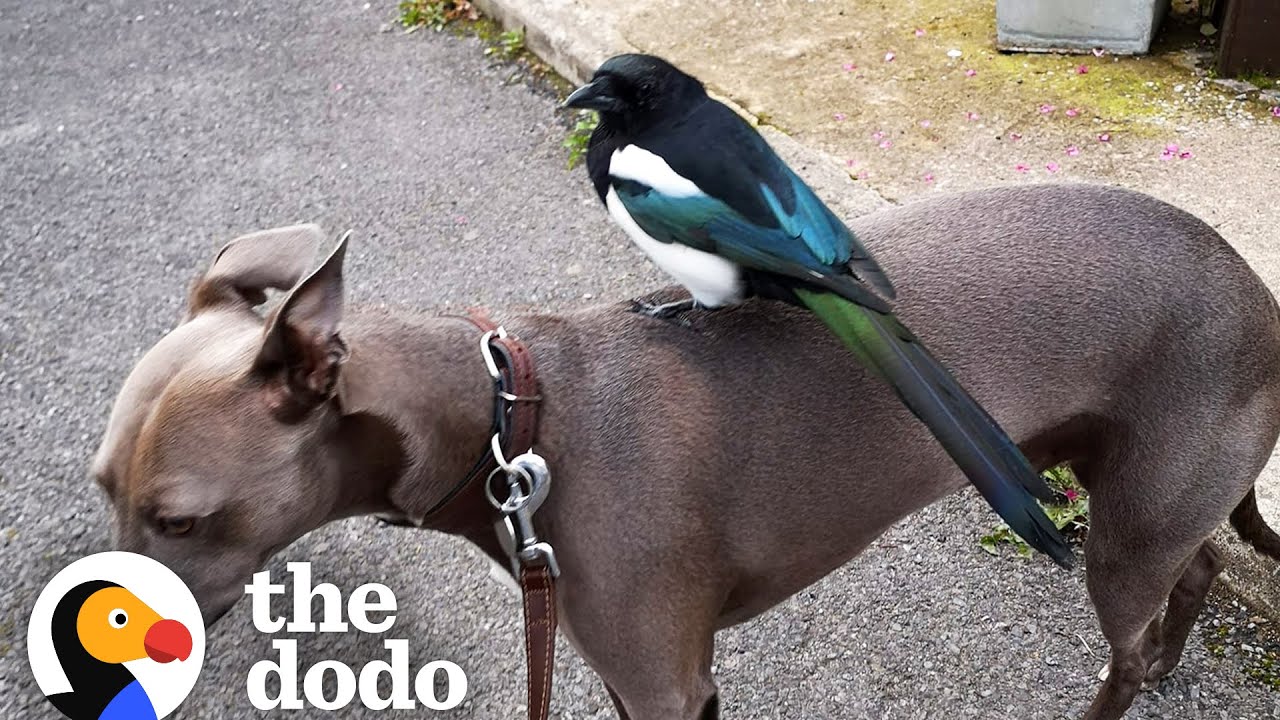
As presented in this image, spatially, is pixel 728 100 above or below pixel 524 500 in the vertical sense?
below

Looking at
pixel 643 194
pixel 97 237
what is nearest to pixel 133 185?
pixel 97 237

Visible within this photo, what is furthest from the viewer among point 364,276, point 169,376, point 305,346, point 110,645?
point 364,276

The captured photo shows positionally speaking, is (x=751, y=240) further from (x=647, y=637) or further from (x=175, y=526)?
(x=175, y=526)

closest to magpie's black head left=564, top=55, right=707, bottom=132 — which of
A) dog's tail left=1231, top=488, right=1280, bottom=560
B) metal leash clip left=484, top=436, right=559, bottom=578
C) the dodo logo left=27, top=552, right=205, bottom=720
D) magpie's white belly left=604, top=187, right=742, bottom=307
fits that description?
magpie's white belly left=604, top=187, right=742, bottom=307

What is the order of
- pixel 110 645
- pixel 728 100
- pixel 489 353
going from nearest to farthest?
pixel 489 353 → pixel 110 645 → pixel 728 100

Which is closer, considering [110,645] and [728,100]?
[110,645]

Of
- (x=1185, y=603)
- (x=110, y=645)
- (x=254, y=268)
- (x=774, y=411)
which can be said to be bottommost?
(x=1185, y=603)

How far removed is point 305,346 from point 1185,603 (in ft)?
7.09

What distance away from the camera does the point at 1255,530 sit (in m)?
2.53

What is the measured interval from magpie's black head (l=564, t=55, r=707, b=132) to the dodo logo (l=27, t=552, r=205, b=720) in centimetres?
126

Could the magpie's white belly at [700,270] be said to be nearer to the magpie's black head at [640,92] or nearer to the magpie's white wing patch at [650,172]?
the magpie's white wing patch at [650,172]

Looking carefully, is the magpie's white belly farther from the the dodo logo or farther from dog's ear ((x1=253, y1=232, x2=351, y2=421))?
the the dodo logo

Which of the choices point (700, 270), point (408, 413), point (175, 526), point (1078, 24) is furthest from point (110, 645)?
point (1078, 24)

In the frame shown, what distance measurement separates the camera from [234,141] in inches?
213
